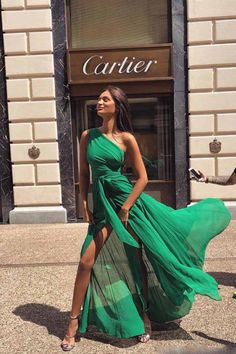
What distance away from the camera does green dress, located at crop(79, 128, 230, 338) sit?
338 cm

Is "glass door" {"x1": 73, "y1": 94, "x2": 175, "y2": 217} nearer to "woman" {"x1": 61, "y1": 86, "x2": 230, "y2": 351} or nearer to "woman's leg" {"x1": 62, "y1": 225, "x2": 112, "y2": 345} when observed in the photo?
"woman" {"x1": 61, "y1": 86, "x2": 230, "y2": 351}

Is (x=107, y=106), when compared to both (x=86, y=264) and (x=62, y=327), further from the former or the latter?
(x=62, y=327)

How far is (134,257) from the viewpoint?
3555mm

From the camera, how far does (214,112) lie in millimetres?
8859

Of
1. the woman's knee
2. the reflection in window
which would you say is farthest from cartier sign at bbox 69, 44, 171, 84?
the woman's knee

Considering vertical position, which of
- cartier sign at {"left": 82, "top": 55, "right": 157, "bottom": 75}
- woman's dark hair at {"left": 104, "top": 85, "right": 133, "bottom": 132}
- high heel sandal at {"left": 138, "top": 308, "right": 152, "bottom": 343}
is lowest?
high heel sandal at {"left": 138, "top": 308, "right": 152, "bottom": 343}

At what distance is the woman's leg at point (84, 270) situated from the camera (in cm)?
338

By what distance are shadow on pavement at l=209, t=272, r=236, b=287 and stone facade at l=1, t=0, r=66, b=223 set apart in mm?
4552

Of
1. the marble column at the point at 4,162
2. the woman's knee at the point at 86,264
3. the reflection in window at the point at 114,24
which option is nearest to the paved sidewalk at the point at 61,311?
the woman's knee at the point at 86,264

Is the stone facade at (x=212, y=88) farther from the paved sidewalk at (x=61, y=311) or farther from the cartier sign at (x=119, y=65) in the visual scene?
the paved sidewalk at (x=61, y=311)

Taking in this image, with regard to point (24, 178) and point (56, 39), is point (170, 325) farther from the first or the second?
point (56, 39)

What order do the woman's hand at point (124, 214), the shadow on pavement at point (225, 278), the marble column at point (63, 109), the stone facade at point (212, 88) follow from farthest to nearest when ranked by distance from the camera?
the marble column at point (63, 109) < the stone facade at point (212, 88) < the shadow on pavement at point (225, 278) < the woman's hand at point (124, 214)

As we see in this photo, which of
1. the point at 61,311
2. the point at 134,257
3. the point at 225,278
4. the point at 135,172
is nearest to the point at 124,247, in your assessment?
the point at 134,257

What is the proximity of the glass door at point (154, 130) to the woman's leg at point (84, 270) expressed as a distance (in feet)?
19.5
